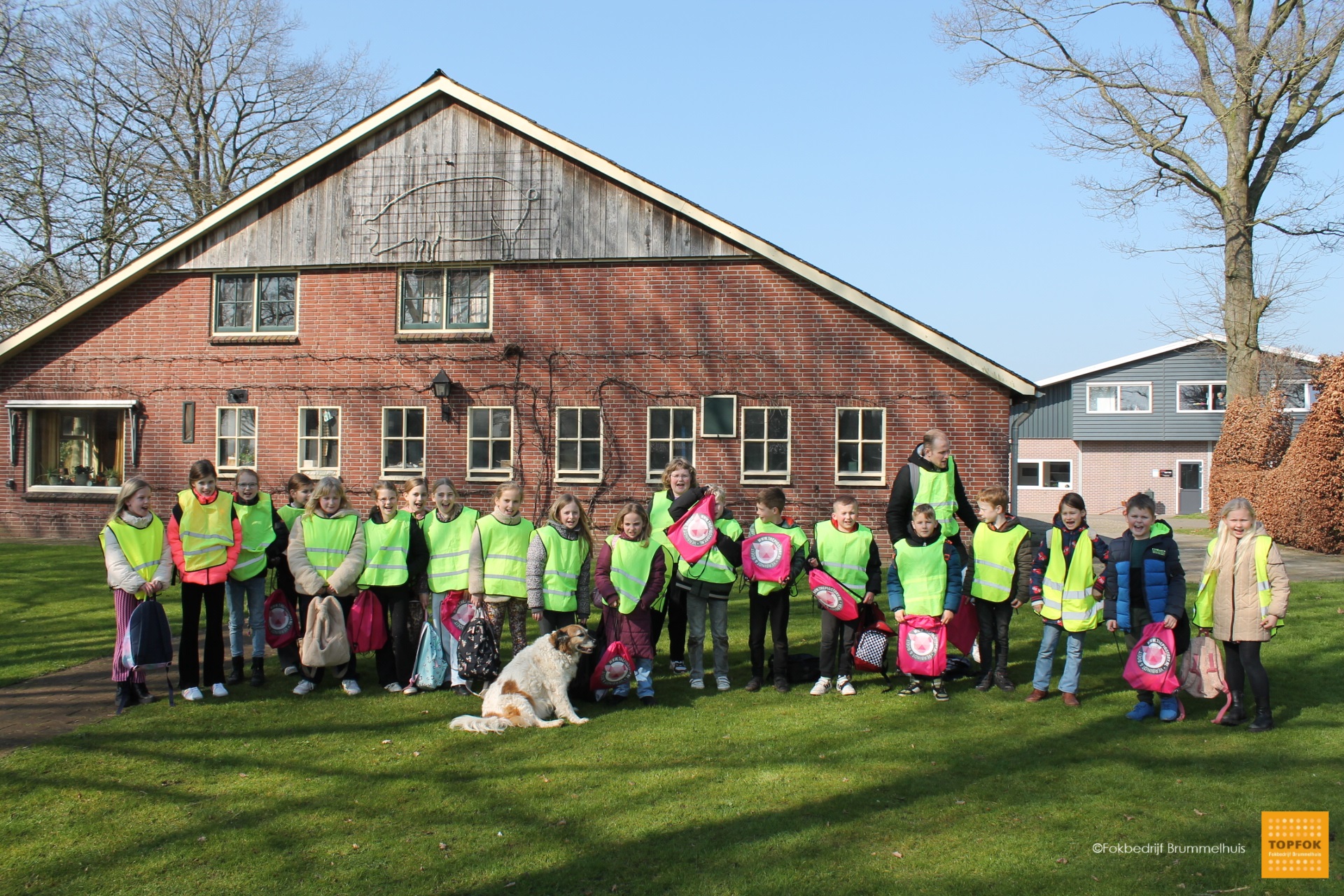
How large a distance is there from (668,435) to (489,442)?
10.4ft

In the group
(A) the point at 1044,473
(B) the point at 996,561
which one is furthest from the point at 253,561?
(A) the point at 1044,473

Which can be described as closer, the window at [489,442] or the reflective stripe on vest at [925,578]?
the reflective stripe on vest at [925,578]

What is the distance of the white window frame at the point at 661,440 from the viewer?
16.7 meters

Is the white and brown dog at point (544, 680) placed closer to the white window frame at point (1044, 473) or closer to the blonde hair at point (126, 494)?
the blonde hair at point (126, 494)

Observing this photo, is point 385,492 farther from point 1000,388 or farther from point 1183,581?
point 1000,388

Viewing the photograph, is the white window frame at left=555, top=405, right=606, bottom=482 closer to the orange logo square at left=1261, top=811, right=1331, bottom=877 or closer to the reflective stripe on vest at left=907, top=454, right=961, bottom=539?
the reflective stripe on vest at left=907, top=454, right=961, bottom=539

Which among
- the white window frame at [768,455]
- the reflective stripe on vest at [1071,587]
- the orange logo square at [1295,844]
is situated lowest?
the orange logo square at [1295,844]

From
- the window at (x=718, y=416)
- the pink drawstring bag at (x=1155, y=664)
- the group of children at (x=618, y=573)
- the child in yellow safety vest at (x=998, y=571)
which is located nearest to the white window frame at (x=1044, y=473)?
the window at (x=718, y=416)

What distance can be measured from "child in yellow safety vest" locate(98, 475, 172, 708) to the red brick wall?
9.87m

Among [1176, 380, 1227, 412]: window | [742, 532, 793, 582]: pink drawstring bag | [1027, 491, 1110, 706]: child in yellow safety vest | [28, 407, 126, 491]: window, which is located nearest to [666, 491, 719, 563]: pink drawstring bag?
[742, 532, 793, 582]: pink drawstring bag

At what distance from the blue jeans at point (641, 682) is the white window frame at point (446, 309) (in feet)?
35.0

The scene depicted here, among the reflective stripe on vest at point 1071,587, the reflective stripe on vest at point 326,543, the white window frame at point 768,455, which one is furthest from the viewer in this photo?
the white window frame at point 768,455

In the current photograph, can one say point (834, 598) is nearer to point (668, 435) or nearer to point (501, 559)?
point (501, 559)

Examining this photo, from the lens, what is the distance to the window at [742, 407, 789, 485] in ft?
54.3
